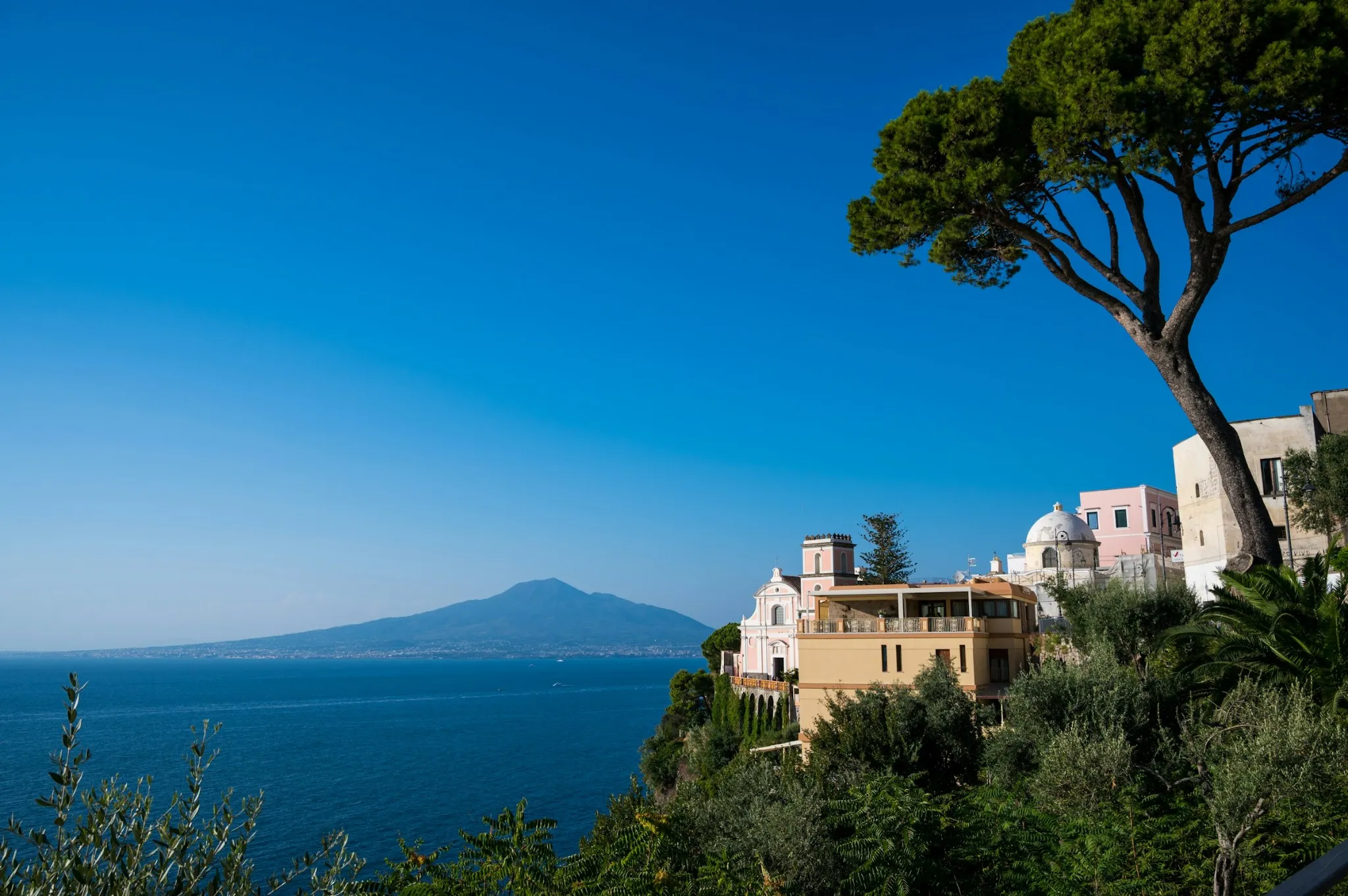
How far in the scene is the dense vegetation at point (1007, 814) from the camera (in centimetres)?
555

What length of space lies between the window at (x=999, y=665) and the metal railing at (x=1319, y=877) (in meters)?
29.6

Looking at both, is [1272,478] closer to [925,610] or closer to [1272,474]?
[1272,474]

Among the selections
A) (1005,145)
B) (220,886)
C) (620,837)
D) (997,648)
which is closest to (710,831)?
(620,837)

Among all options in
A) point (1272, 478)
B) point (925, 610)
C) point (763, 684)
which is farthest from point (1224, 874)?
point (763, 684)

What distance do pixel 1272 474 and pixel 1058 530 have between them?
2036 centimetres

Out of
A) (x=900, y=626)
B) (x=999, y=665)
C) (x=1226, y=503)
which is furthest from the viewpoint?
(x=1226, y=503)

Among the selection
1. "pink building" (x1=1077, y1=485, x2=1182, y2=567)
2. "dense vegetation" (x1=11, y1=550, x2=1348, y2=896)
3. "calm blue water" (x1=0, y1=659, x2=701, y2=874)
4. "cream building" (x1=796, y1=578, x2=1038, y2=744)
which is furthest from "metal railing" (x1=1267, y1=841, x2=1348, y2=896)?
"pink building" (x1=1077, y1=485, x2=1182, y2=567)

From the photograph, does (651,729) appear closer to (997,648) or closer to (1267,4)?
(997,648)

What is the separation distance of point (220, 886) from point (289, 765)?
78427 mm

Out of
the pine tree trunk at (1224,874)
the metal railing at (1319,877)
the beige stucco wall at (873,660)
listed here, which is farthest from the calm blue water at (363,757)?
the metal railing at (1319,877)

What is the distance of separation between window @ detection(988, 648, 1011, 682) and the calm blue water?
48.0 ft

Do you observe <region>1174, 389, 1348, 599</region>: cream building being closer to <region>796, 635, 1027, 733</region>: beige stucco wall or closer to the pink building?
<region>796, 635, 1027, 733</region>: beige stucco wall

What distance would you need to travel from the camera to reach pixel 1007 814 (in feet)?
44.6

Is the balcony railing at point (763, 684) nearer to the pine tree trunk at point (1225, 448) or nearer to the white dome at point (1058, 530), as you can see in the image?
the white dome at point (1058, 530)
